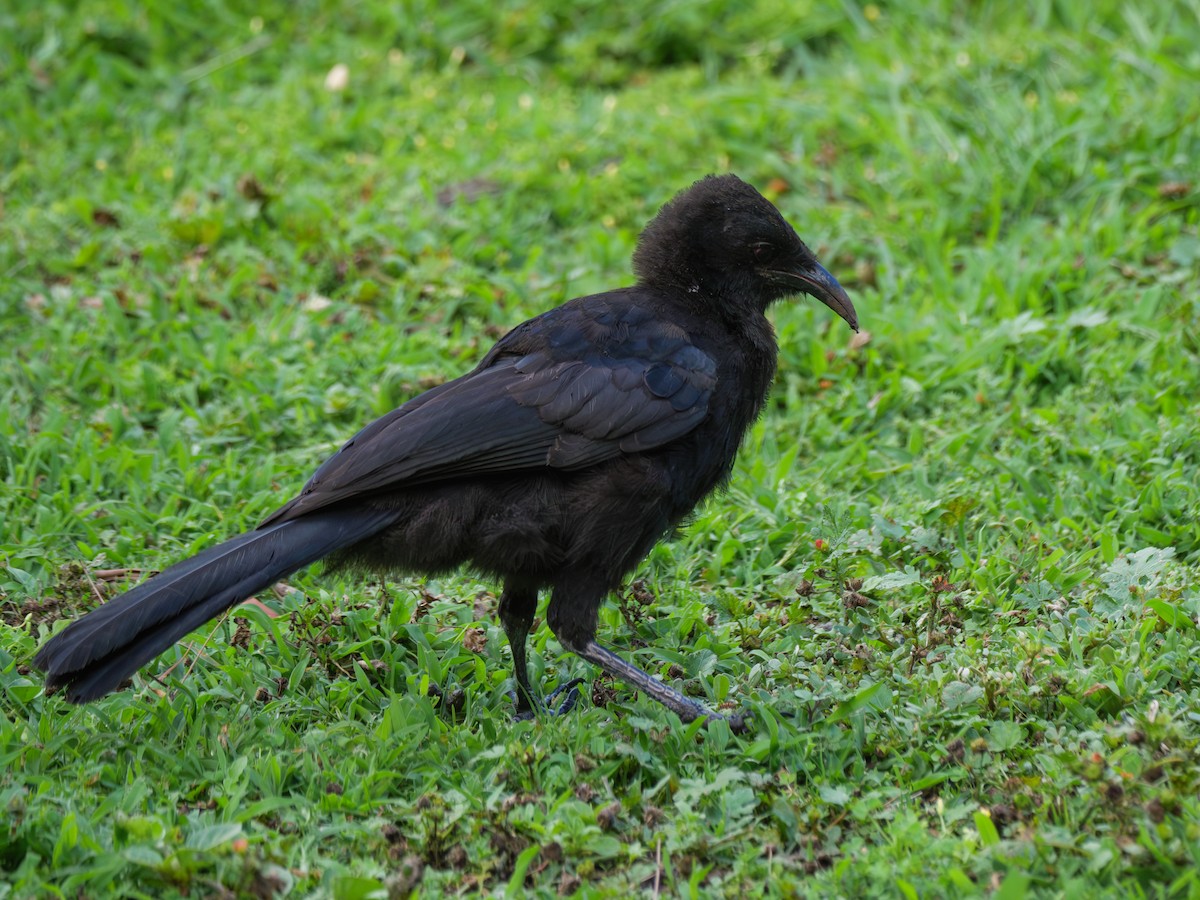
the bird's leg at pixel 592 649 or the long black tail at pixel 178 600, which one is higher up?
the long black tail at pixel 178 600

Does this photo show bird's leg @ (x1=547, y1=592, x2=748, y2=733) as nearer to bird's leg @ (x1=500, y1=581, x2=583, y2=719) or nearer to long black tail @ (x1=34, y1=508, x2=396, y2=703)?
bird's leg @ (x1=500, y1=581, x2=583, y2=719)

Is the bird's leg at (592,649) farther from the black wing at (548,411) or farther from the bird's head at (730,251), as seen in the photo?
the bird's head at (730,251)

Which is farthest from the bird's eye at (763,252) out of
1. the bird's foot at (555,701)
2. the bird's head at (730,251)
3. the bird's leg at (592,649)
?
the bird's foot at (555,701)

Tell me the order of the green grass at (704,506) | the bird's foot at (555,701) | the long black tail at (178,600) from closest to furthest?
the green grass at (704,506), the long black tail at (178,600), the bird's foot at (555,701)

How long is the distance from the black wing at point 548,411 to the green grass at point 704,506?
684 mm

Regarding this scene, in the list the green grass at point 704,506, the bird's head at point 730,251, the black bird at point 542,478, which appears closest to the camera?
the green grass at point 704,506

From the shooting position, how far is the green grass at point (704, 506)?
11.7ft

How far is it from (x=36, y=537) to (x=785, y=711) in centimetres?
297

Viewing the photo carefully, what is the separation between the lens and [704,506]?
5.04 m

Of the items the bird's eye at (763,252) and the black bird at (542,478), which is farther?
the bird's eye at (763,252)

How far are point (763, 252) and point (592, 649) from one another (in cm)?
155

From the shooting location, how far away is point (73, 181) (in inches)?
316

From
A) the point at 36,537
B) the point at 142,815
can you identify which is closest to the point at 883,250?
the point at 36,537

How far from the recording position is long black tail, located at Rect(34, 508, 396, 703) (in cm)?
379
